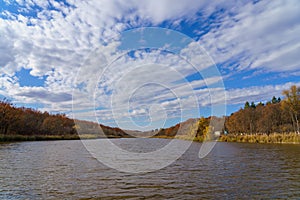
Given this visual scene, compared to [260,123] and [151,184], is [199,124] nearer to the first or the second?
[260,123]

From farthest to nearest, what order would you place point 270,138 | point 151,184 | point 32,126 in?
point 32,126
point 270,138
point 151,184

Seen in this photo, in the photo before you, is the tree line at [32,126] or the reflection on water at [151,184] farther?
the tree line at [32,126]

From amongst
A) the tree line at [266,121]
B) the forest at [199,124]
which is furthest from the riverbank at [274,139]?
the tree line at [266,121]

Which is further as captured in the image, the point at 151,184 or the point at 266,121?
the point at 266,121

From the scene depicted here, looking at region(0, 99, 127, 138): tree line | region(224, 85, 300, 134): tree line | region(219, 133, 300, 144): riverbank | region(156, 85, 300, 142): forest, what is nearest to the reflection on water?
region(219, 133, 300, 144): riverbank

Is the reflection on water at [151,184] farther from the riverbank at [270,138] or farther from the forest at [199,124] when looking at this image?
the forest at [199,124]

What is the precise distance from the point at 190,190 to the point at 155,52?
972 centimetres

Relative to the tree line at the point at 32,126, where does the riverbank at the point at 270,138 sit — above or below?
below

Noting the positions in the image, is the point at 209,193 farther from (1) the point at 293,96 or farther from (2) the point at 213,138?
(2) the point at 213,138

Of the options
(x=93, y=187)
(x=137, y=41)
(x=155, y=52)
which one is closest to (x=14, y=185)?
(x=93, y=187)

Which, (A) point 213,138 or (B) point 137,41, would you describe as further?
(A) point 213,138

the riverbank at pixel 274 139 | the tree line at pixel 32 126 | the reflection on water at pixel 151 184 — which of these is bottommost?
the reflection on water at pixel 151 184

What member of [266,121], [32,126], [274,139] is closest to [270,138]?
[274,139]

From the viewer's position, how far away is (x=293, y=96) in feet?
160
